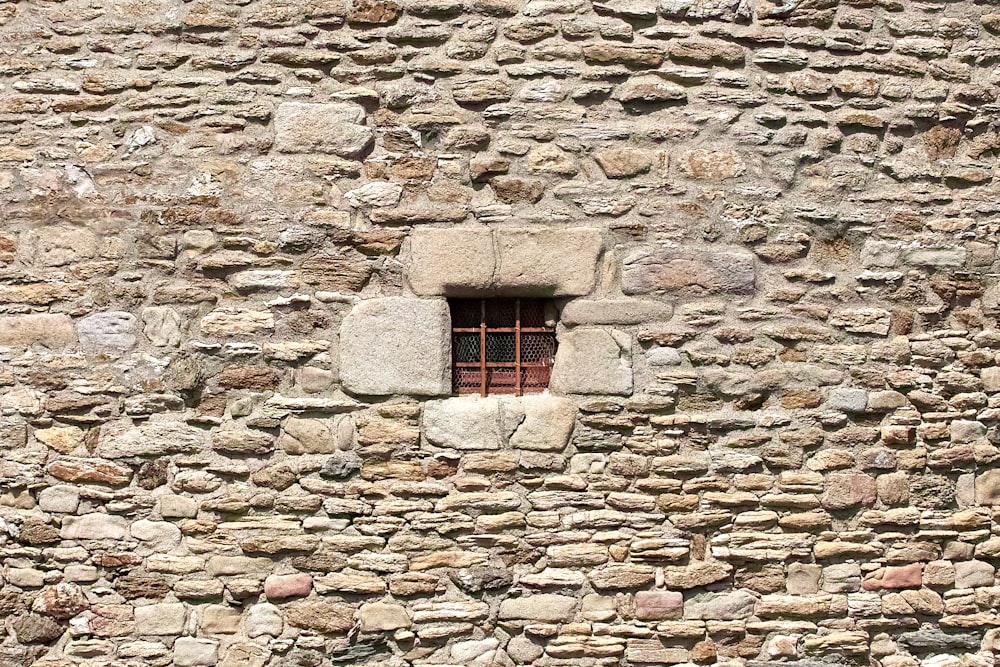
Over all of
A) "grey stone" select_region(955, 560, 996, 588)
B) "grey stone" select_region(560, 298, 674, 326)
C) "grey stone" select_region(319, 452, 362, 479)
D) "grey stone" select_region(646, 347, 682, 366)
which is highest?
"grey stone" select_region(560, 298, 674, 326)

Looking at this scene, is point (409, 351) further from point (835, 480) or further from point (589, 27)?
A: point (835, 480)

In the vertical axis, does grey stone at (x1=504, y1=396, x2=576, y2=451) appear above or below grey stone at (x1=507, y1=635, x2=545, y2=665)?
above

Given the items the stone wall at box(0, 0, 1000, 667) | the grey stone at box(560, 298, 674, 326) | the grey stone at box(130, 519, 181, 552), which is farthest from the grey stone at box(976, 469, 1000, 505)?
the grey stone at box(130, 519, 181, 552)

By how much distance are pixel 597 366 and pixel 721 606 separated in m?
0.99

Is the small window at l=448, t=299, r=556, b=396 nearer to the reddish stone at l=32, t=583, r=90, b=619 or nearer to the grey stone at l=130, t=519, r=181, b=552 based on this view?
the grey stone at l=130, t=519, r=181, b=552

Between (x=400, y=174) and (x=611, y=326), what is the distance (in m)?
0.98

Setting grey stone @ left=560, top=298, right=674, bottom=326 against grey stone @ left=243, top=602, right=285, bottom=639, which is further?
grey stone @ left=560, top=298, right=674, bottom=326

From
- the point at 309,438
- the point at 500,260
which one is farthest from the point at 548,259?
the point at 309,438

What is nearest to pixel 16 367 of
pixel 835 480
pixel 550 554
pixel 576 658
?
pixel 550 554

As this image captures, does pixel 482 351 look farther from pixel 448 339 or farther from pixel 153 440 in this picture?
pixel 153 440

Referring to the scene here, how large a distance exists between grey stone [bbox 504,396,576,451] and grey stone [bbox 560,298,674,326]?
1.05 feet

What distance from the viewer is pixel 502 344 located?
308 centimetres

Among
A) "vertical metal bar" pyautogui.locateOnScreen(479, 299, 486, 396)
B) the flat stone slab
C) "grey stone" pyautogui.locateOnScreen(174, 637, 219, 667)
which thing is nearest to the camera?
"grey stone" pyautogui.locateOnScreen(174, 637, 219, 667)

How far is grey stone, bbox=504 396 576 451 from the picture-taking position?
2908 mm
